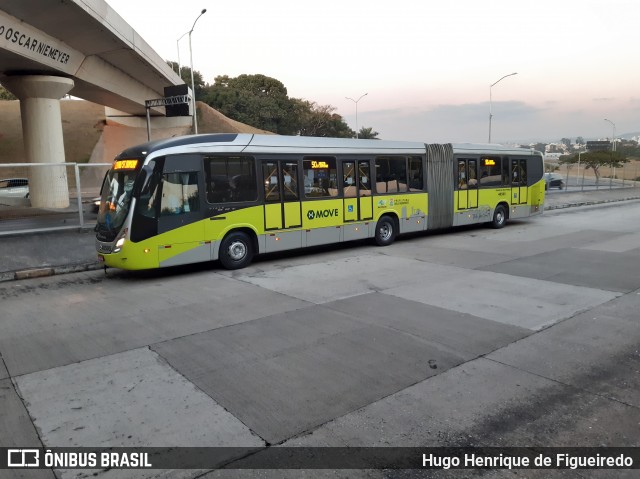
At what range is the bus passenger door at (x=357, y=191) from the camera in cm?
1393

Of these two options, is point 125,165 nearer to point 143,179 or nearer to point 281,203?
point 143,179

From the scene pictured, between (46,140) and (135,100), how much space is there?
10710mm

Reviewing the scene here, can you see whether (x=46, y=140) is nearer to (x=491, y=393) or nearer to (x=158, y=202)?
(x=158, y=202)

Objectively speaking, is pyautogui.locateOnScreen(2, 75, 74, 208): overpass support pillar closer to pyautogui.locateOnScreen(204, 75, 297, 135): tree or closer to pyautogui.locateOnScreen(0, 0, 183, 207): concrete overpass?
pyautogui.locateOnScreen(0, 0, 183, 207): concrete overpass

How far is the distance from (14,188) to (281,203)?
20.7m

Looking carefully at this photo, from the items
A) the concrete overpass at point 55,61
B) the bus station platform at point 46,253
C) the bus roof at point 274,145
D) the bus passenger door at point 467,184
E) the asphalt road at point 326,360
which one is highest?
the concrete overpass at point 55,61

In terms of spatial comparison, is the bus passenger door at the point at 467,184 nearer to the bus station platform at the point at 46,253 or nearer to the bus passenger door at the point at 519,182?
the bus passenger door at the point at 519,182

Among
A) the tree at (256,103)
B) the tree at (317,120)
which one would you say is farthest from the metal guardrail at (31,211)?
the tree at (317,120)

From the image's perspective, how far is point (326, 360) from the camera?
229 inches

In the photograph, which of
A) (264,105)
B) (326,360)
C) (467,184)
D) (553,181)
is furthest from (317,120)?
(326,360)

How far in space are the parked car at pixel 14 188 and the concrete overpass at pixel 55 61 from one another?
11.5 ft

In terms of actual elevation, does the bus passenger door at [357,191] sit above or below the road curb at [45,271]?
above

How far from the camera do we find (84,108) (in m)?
53.9

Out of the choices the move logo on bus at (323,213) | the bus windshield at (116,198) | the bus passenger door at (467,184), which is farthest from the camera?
the bus passenger door at (467,184)
